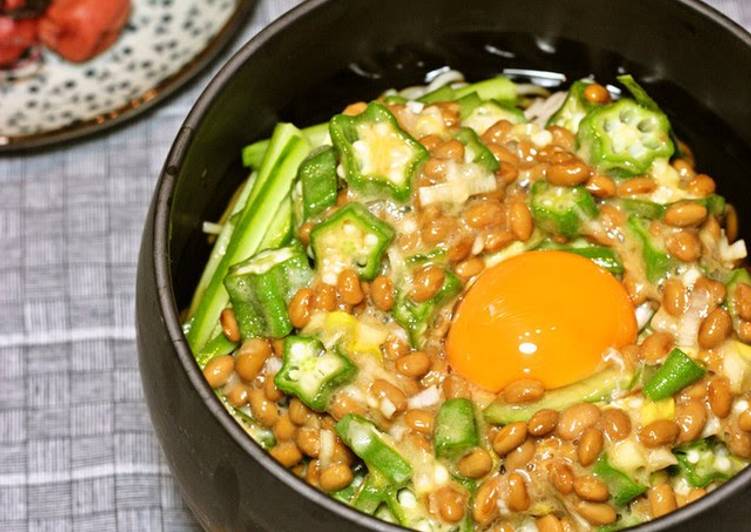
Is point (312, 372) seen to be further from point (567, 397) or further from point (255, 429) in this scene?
point (567, 397)

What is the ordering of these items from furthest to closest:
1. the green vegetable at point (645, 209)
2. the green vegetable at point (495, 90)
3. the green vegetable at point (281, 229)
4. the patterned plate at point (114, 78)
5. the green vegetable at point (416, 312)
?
the patterned plate at point (114, 78) < the green vegetable at point (495, 90) < the green vegetable at point (281, 229) < the green vegetable at point (645, 209) < the green vegetable at point (416, 312)

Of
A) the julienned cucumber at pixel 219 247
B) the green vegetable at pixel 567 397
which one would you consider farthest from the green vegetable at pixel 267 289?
the green vegetable at pixel 567 397

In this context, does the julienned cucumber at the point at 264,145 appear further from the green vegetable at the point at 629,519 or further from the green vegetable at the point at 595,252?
the green vegetable at the point at 629,519

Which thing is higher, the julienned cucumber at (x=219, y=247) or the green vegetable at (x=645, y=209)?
the green vegetable at (x=645, y=209)

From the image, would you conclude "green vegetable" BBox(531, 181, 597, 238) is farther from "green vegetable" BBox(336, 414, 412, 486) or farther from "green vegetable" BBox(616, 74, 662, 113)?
"green vegetable" BBox(336, 414, 412, 486)

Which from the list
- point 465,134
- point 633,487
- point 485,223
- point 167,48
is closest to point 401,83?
point 465,134

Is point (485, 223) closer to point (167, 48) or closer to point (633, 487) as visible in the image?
point (633, 487)

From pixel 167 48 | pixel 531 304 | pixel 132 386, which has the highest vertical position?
pixel 531 304

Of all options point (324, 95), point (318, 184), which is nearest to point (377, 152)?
point (318, 184)
